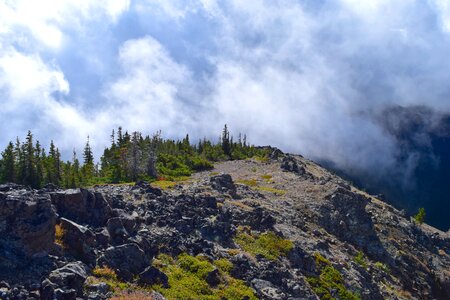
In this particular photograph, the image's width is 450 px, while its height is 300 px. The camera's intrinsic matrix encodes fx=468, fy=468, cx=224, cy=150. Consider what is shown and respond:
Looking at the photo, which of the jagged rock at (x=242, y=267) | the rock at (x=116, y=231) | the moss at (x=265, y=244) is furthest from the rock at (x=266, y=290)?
the rock at (x=116, y=231)

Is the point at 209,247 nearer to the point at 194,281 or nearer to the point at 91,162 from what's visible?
the point at 194,281

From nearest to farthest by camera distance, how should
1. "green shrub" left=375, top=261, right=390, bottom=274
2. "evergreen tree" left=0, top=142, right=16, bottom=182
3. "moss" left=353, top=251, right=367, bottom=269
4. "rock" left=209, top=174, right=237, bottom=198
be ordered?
"moss" left=353, top=251, right=367, bottom=269 < "green shrub" left=375, top=261, right=390, bottom=274 < "rock" left=209, top=174, right=237, bottom=198 < "evergreen tree" left=0, top=142, right=16, bottom=182

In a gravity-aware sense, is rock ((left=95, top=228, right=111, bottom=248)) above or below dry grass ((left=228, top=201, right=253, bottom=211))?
below

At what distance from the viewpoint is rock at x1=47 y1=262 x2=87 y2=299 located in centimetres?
2409

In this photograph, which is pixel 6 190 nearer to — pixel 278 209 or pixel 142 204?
pixel 142 204

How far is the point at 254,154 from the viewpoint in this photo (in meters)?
184

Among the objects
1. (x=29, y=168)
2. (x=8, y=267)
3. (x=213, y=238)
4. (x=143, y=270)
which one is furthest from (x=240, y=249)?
(x=29, y=168)

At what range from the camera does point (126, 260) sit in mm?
30891

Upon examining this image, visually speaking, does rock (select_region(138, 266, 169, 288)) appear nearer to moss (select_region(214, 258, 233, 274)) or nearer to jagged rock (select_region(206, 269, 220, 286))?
jagged rock (select_region(206, 269, 220, 286))

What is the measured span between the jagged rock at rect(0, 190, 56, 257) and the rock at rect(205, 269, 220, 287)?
13.0m

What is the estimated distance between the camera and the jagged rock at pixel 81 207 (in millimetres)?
33281

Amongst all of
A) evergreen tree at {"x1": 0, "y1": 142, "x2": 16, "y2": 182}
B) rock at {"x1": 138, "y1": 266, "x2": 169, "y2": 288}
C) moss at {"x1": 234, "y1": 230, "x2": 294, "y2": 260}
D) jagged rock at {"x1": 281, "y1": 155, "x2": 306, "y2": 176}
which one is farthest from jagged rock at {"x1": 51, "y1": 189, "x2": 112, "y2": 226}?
jagged rock at {"x1": 281, "y1": 155, "x2": 306, "y2": 176}

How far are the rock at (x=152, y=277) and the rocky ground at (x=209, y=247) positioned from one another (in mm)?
85

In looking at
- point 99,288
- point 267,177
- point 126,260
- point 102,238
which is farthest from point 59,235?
point 267,177
